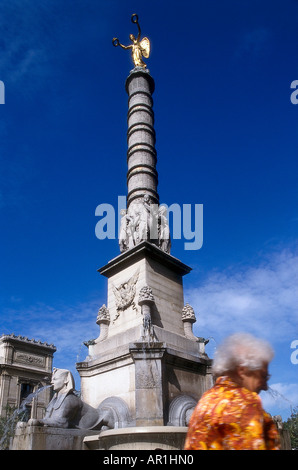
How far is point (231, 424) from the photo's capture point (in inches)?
107

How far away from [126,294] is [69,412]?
3973 mm

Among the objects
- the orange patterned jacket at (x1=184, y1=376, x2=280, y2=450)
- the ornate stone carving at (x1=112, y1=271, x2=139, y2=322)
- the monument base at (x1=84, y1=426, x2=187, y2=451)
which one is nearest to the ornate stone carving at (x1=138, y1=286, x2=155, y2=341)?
the ornate stone carving at (x1=112, y1=271, x2=139, y2=322)

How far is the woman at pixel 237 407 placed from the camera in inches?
106

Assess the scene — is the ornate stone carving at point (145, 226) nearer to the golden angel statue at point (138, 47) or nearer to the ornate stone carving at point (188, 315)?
the ornate stone carving at point (188, 315)

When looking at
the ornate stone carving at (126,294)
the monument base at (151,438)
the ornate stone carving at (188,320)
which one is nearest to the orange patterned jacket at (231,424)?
the monument base at (151,438)

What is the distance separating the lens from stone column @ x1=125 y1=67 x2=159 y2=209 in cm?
1479

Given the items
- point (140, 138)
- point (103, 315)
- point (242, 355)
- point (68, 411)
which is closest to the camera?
point (242, 355)

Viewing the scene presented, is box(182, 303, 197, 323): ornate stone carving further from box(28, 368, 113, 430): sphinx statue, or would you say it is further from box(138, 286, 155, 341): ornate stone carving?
box(28, 368, 113, 430): sphinx statue

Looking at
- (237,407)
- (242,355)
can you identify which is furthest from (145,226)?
(237,407)

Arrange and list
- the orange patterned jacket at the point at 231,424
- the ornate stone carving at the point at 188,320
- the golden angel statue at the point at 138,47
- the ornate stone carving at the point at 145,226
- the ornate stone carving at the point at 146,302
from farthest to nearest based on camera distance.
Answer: the golden angel statue at the point at 138,47 < the ornate stone carving at the point at 145,226 < the ornate stone carving at the point at 188,320 < the ornate stone carving at the point at 146,302 < the orange patterned jacket at the point at 231,424

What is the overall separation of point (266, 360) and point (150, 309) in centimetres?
803

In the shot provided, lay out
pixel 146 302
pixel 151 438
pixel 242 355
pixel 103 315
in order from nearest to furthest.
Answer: pixel 242 355
pixel 151 438
pixel 146 302
pixel 103 315

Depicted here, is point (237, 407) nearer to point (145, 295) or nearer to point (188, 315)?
point (145, 295)
